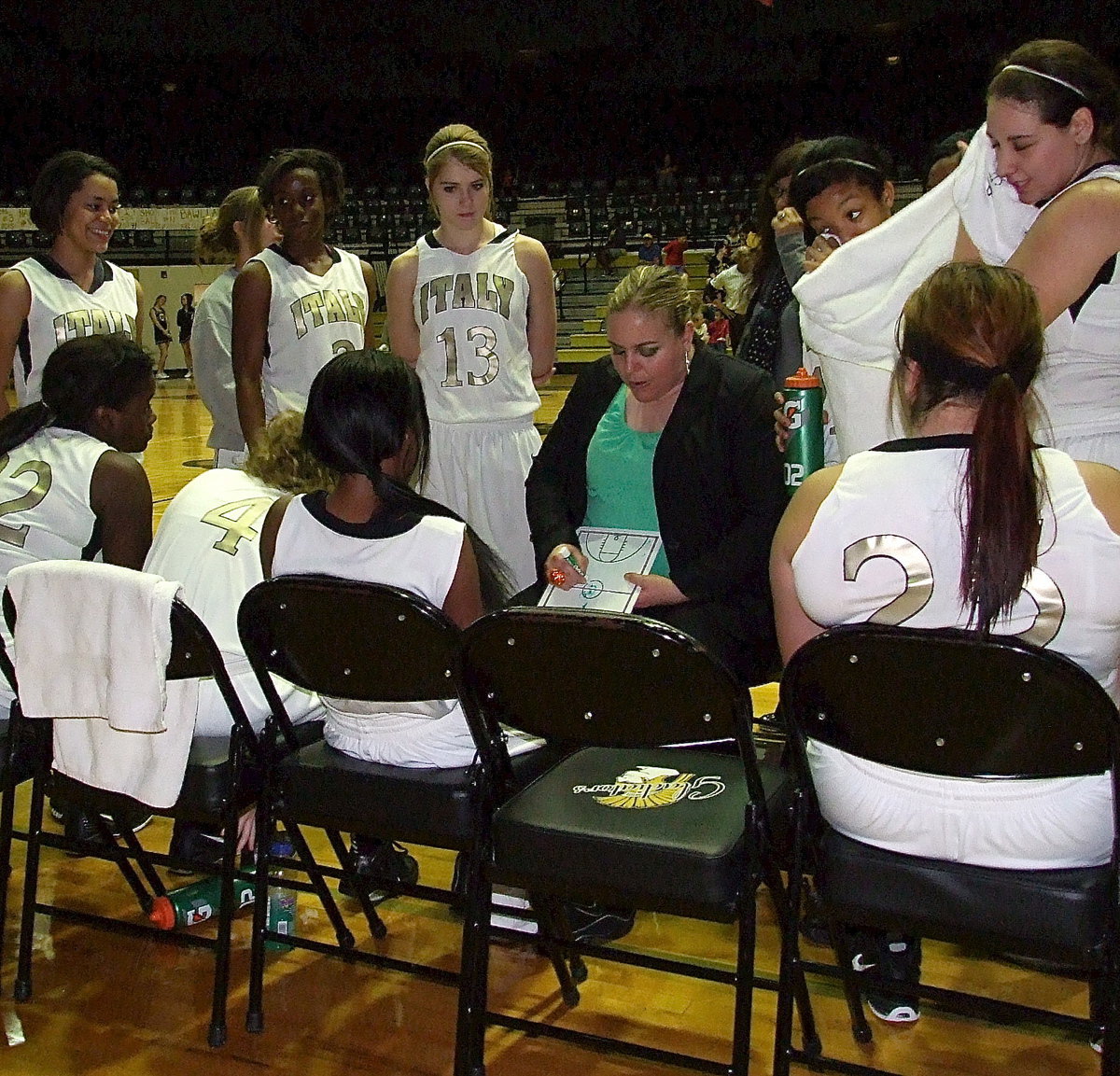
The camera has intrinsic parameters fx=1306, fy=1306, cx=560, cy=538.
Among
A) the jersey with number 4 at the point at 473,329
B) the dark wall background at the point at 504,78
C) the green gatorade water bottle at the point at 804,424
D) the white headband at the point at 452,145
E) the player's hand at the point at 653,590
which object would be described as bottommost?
the player's hand at the point at 653,590

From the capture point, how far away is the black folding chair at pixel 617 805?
1723 millimetres

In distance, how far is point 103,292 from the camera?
12.0 feet

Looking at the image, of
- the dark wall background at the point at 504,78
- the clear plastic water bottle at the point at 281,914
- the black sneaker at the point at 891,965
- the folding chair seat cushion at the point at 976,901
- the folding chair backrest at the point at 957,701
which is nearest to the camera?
the folding chair backrest at the point at 957,701

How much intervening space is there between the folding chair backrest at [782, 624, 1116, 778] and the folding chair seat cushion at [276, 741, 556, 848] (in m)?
0.61

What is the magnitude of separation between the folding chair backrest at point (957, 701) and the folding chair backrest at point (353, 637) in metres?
0.54

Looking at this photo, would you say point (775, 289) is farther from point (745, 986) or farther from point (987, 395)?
point (745, 986)

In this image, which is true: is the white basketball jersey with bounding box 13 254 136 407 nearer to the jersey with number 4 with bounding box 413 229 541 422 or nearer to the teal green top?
the jersey with number 4 with bounding box 413 229 541 422

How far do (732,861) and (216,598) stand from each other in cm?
110

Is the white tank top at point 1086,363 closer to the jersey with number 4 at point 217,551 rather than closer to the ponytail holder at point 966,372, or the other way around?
the ponytail holder at point 966,372

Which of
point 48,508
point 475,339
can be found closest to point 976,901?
point 48,508

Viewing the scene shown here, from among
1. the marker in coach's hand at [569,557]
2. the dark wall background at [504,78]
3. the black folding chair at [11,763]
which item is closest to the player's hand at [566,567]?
the marker in coach's hand at [569,557]

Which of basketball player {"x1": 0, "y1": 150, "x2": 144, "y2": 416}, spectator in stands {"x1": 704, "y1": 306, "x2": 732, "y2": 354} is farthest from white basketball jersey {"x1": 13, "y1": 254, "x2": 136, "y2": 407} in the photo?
spectator in stands {"x1": 704, "y1": 306, "x2": 732, "y2": 354}

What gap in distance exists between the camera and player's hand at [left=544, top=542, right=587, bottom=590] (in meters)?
2.45

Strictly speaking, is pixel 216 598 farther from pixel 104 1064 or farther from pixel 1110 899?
pixel 1110 899
